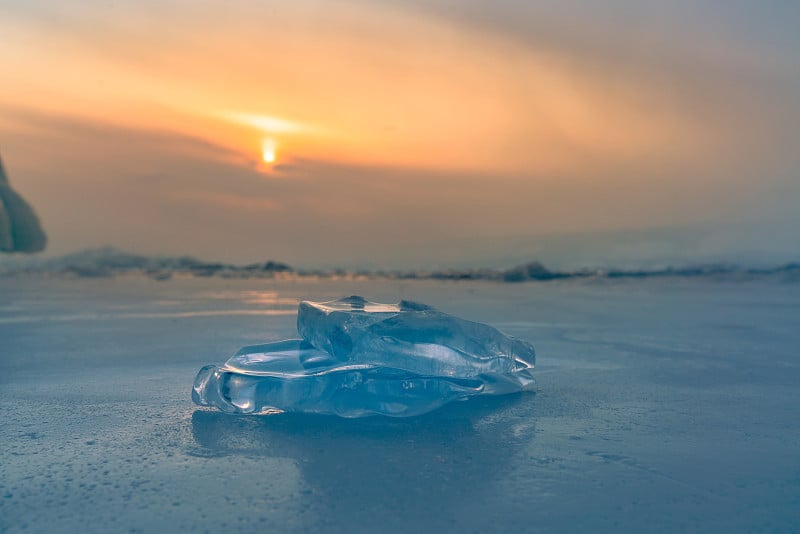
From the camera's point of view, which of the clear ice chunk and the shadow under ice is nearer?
the shadow under ice

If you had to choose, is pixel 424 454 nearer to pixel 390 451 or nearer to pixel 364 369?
pixel 390 451

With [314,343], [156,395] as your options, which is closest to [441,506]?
[314,343]

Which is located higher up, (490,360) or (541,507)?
(490,360)

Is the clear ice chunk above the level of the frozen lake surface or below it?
above

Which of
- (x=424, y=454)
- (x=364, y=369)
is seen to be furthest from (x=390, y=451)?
(x=364, y=369)

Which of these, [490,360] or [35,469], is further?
[490,360]

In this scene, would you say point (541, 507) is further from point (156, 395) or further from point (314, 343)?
point (156, 395)
